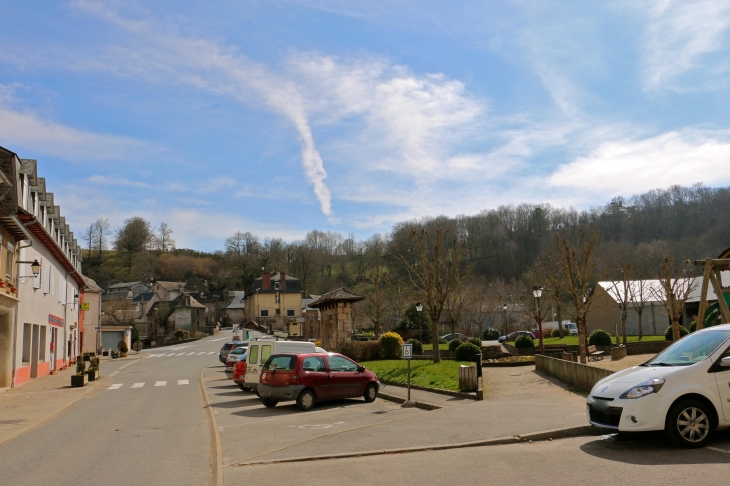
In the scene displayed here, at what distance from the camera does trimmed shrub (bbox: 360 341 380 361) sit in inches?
1272

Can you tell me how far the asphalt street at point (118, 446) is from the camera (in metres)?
8.18

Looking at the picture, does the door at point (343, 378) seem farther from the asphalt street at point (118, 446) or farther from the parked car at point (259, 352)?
the asphalt street at point (118, 446)

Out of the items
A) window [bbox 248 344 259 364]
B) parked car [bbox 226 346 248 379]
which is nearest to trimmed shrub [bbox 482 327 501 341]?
parked car [bbox 226 346 248 379]

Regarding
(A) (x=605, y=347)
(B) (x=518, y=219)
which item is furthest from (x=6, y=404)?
(B) (x=518, y=219)

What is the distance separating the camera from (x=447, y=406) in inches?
564

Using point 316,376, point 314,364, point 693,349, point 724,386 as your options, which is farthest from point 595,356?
point 724,386

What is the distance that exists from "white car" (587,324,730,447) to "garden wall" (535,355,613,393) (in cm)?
528

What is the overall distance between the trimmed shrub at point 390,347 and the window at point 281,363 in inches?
623

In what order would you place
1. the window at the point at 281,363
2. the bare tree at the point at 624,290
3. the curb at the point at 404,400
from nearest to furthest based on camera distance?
the curb at the point at 404,400 < the window at the point at 281,363 < the bare tree at the point at 624,290

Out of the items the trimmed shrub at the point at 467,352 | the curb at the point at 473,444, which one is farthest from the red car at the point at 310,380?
the trimmed shrub at the point at 467,352

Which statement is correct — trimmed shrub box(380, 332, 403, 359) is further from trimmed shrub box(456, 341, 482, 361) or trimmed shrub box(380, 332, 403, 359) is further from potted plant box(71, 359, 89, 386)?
potted plant box(71, 359, 89, 386)

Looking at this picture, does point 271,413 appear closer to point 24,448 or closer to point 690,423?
point 24,448

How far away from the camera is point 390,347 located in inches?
1257

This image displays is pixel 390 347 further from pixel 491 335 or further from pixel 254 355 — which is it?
pixel 491 335
